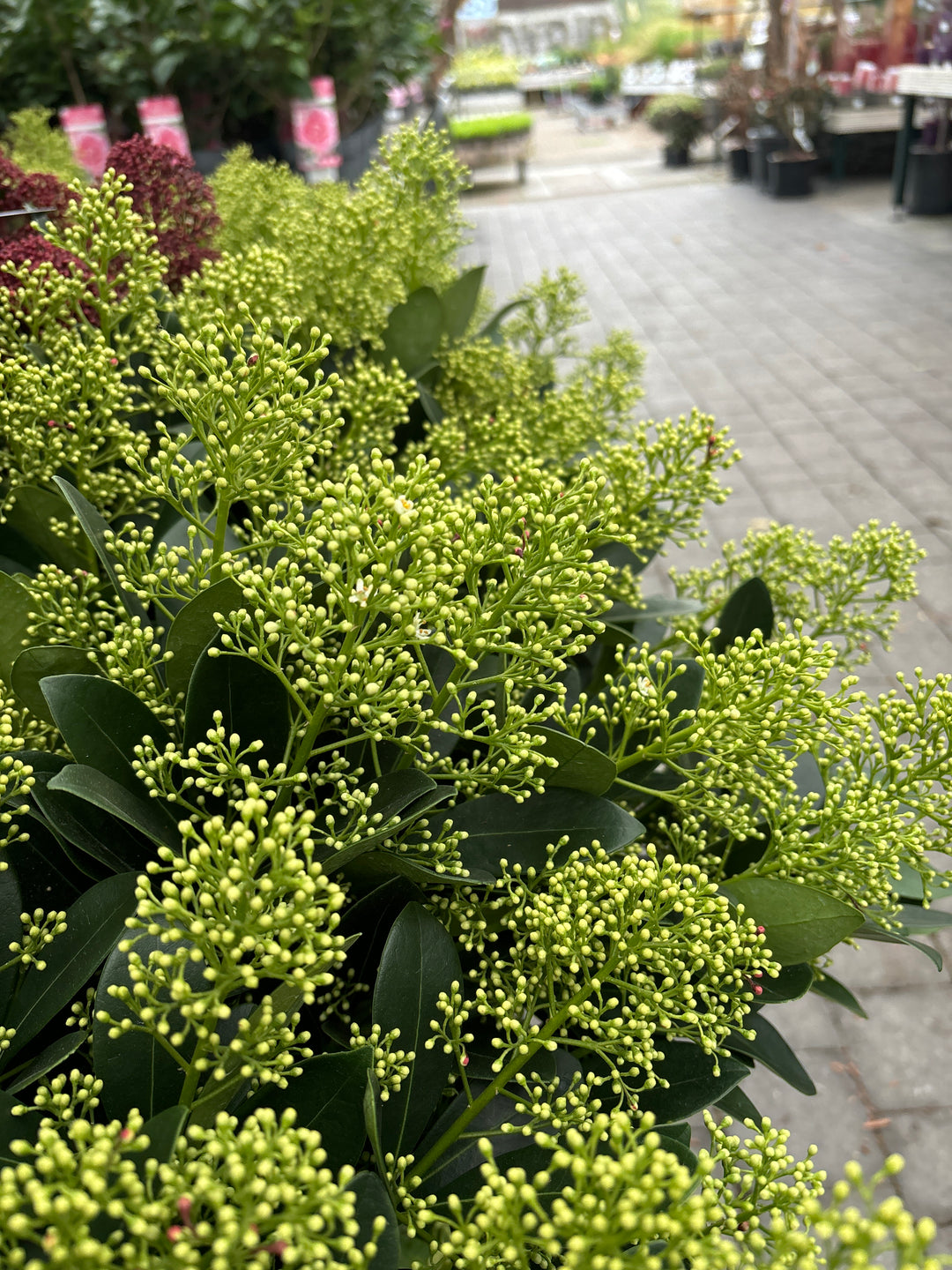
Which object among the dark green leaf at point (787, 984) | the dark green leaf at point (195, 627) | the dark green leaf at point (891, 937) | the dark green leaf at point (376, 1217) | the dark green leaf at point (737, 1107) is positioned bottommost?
the dark green leaf at point (737, 1107)

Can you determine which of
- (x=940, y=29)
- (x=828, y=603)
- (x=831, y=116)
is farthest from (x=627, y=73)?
(x=828, y=603)

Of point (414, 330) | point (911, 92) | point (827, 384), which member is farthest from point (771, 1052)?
point (911, 92)

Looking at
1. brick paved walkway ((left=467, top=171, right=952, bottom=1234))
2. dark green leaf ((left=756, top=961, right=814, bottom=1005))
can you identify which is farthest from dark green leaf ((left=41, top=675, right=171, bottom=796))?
brick paved walkway ((left=467, top=171, right=952, bottom=1234))

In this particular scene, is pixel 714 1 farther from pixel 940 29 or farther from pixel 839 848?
pixel 839 848

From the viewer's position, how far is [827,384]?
26.6 ft

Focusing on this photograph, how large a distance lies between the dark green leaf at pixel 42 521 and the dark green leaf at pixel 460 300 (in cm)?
115

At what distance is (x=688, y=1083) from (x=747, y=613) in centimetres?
82

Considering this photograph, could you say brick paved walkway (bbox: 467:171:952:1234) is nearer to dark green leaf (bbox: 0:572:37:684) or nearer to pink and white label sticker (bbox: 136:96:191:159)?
dark green leaf (bbox: 0:572:37:684)

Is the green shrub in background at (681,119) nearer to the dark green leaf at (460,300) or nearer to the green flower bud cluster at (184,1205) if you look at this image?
the dark green leaf at (460,300)

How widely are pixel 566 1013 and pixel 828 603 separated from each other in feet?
3.70

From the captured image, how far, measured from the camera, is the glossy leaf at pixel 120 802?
96cm

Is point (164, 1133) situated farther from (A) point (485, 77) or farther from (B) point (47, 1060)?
(A) point (485, 77)

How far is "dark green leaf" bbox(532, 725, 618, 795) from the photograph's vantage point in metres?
1.11

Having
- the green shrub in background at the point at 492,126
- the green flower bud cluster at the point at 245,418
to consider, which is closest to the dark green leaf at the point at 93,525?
the green flower bud cluster at the point at 245,418
